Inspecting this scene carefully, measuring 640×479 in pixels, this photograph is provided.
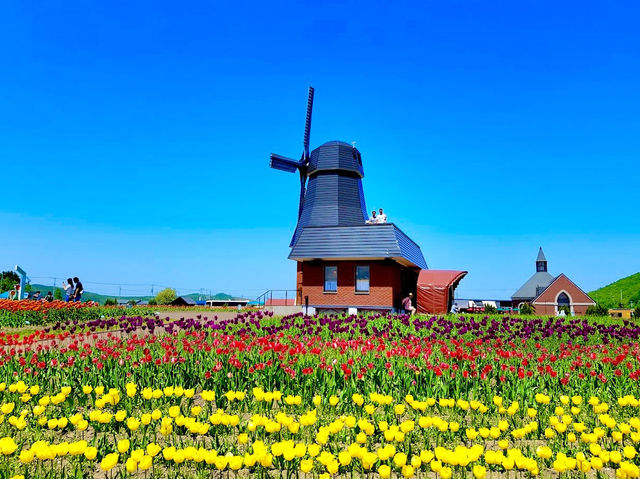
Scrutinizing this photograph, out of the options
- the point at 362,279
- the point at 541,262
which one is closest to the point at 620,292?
the point at 541,262

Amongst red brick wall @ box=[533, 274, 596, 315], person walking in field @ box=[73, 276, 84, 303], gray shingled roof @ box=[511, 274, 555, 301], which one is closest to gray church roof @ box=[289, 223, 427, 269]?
person walking in field @ box=[73, 276, 84, 303]

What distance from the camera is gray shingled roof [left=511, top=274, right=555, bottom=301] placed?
71387mm

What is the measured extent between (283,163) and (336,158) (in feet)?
25.9

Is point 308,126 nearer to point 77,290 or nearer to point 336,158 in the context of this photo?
point 336,158

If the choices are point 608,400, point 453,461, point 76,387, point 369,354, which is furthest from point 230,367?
point 608,400

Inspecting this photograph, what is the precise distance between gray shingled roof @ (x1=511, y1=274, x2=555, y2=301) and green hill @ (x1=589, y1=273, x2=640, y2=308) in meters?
Result: 11.2

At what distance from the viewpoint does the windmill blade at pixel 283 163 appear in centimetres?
4159

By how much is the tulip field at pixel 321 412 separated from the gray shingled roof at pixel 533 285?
215 feet

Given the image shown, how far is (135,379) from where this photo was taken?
7051 mm

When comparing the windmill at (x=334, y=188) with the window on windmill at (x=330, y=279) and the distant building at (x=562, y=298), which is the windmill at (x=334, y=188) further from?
the distant building at (x=562, y=298)

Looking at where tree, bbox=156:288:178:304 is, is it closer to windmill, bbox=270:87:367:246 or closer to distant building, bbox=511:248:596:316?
windmill, bbox=270:87:367:246

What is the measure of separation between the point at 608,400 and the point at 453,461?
4.76 meters

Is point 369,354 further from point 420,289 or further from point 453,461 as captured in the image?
point 420,289

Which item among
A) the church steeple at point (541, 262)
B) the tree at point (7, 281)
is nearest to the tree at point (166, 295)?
the tree at point (7, 281)
